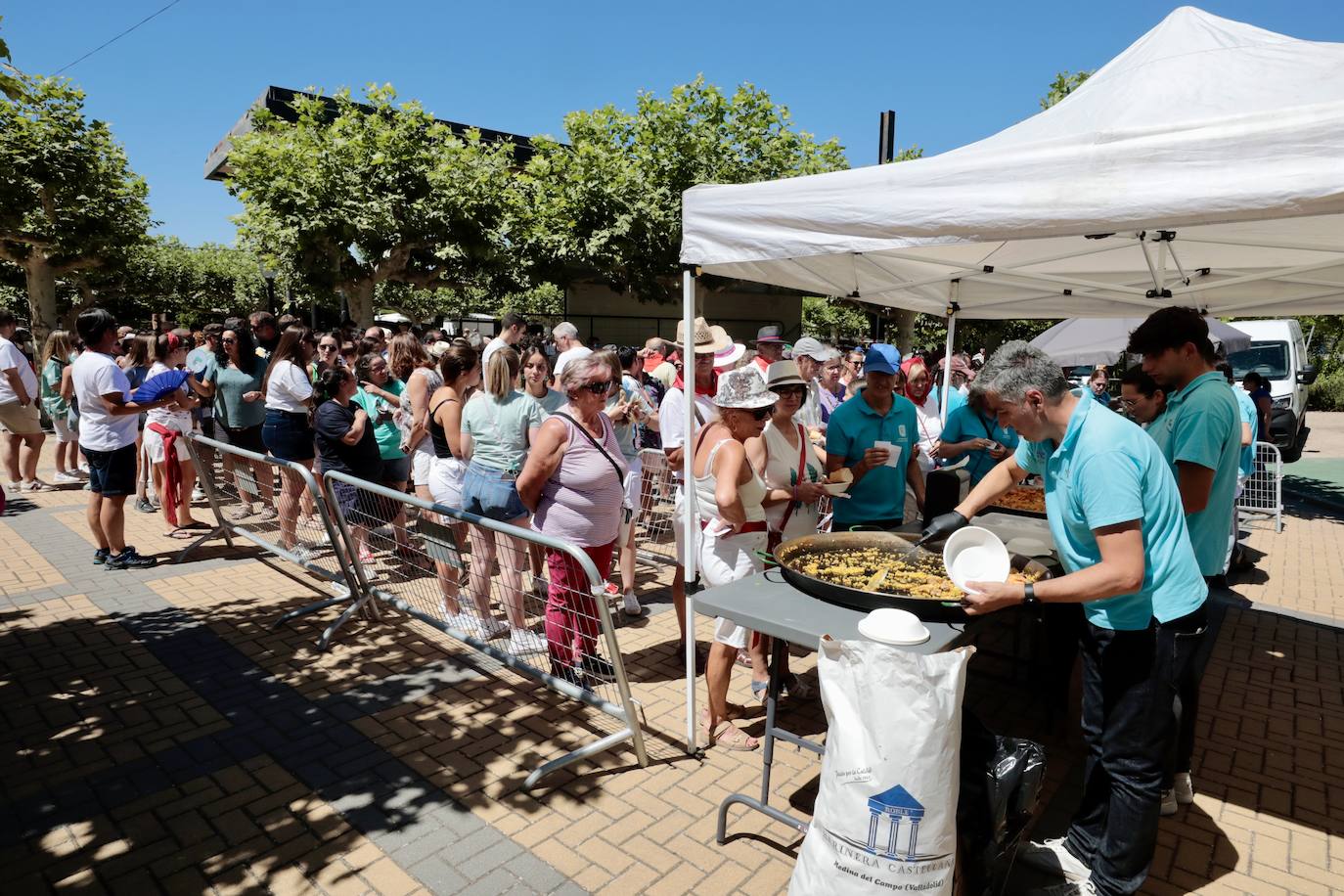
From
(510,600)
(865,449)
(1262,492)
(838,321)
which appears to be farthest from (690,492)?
(838,321)

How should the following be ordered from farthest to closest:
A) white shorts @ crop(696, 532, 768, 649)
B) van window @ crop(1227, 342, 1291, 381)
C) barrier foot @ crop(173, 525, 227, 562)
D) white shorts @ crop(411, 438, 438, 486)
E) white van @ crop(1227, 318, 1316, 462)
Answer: van window @ crop(1227, 342, 1291, 381)
white van @ crop(1227, 318, 1316, 462)
barrier foot @ crop(173, 525, 227, 562)
white shorts @ crop(411, 438, 438, 486)
white shorts @ crop(696, 532, 768, 649)

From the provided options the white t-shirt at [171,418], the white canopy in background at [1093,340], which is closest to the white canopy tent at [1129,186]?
the white t-shirt at [171,418]

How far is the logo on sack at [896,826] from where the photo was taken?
2229 millimetres

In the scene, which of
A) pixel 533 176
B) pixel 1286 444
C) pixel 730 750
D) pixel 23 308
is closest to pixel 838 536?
pixel 730 750

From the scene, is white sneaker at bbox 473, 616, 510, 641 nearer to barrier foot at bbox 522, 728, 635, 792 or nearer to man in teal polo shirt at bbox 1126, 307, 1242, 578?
barrier foot at bbox 522, 728, 635, 792

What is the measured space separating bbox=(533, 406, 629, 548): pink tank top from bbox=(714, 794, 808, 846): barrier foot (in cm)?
150

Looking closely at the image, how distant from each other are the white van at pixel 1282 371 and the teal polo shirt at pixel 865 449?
11724mm

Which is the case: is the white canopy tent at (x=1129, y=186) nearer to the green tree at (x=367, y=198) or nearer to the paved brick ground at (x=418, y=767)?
the paved brick ground at (x=418, y=767)

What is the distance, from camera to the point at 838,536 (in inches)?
149

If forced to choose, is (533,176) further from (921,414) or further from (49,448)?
(921,414)

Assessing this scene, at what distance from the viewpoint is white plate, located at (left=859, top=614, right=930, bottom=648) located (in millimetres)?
2414

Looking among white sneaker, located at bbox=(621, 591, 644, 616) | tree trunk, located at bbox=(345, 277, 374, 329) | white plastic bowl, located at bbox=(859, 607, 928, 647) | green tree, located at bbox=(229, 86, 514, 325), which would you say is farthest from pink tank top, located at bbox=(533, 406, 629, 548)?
tree trunk, located at bbox=(345, 277, 374, 329)

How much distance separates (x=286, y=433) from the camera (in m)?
6.54

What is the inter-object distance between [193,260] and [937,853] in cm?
4852
